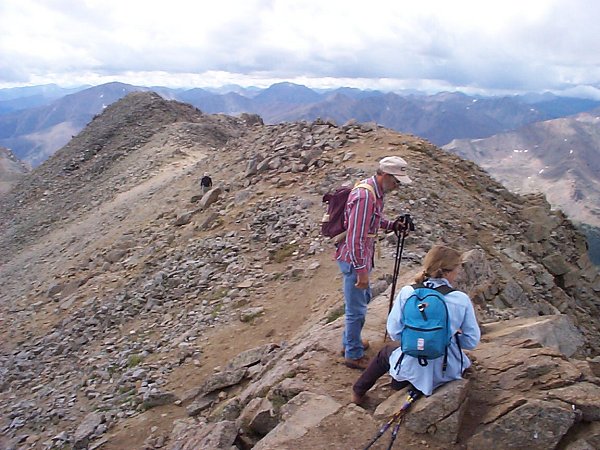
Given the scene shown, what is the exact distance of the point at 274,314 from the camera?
14203mm

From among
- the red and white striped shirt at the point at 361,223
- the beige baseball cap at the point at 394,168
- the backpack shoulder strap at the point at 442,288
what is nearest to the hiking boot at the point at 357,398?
the red and white striped shirt at the point at 361,223

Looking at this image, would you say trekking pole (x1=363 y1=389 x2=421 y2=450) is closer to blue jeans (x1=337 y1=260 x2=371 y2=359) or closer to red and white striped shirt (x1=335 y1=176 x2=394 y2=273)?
blue jeans (x1=337 y1=260 x2=371 y2=359)

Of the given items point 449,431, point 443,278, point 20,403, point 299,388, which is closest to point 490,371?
point 449,431

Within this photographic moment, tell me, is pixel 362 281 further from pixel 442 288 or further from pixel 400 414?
pixel 400 414

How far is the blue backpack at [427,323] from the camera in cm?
662

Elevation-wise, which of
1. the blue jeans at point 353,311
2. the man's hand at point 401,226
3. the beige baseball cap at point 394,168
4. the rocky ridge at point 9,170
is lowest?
the rocky ridge at point 9,170

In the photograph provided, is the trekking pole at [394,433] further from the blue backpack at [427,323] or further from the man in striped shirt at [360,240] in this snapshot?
the man in striped shirt at [360,240]

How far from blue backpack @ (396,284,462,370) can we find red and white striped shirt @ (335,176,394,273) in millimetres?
1723

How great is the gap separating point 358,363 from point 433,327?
8.77 ft

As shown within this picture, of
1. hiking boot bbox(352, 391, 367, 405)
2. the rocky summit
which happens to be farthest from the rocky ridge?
hiking boot bbox(352, 391, 367, 405)

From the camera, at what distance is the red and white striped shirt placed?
326 inches

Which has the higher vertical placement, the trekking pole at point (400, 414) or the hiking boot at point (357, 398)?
the trekking pole at point (400, 414)

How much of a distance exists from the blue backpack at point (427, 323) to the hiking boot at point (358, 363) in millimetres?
2289

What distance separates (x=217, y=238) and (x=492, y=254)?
9.16 metres
